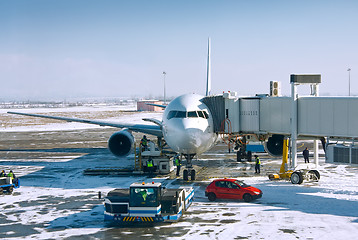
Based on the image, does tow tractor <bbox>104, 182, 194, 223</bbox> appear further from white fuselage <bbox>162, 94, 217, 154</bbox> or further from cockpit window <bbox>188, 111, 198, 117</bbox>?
cockpit window <bbox>188, 111, 198, 117</bbox>

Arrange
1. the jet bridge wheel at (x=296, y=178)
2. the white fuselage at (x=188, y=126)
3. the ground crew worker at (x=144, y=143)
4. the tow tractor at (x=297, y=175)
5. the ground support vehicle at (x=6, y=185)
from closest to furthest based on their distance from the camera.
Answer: the ground support vehicle at (x=6, y=185) < the white fuselage at (x=188, y=126) < the jet bridge wheel at (x=296, y=178) < the tow tractor at (x=297, y=175) < the ground crew worker at (x=144, y=143)

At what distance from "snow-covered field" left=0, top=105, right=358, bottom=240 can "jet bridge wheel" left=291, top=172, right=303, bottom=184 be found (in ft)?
1.61

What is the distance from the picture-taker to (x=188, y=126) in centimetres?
2628

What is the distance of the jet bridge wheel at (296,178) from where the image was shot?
26.8 metres

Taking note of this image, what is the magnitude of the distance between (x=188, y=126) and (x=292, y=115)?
635cm

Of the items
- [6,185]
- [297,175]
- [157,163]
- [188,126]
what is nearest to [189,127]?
[188,126]

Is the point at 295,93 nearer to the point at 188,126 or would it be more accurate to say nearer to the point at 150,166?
the point at 188,126

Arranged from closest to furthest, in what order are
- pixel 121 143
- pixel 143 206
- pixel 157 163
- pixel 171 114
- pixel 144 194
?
pixel 143 206, pixel 144 194, pixel 171 114, pixel 157 163, pixel 121 143

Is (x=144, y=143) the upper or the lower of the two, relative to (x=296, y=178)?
upper

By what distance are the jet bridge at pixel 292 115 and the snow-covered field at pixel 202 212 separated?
128 inches

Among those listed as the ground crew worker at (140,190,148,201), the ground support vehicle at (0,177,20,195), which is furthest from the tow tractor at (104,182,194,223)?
the ground support vehicle at (0,177,20,195)

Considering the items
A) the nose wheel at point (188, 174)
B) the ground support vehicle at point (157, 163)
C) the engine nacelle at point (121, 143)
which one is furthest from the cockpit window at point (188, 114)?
the engine nacelle at point (121, 143)

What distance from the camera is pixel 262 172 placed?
31750 mm

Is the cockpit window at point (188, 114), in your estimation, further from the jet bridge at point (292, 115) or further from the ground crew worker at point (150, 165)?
the ground crew worker at point (150, 165)
